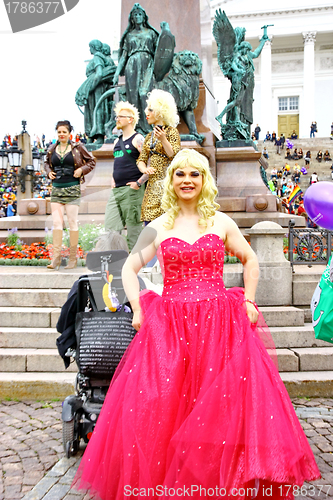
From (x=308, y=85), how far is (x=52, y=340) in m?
53.7

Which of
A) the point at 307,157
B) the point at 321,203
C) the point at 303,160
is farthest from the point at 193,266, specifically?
the point at 303,160

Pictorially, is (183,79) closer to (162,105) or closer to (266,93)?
(162,105)

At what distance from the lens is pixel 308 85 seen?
53781 millimetres

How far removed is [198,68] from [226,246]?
306 inches

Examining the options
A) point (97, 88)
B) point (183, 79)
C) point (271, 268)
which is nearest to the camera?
point (271, 268)

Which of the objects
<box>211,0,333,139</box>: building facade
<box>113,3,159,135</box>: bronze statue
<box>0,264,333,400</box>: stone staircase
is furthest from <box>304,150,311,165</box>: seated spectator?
<box>0,264,333,400</box>: stone staircase

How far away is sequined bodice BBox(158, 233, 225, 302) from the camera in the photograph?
284 centimetres

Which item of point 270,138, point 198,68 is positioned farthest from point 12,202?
point 270,138

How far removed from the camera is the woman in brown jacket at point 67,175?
21.1ft

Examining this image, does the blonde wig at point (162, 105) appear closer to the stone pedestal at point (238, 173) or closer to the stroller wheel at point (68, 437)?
the stroller wheel at point (68, 437)

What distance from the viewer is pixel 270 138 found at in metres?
44.6

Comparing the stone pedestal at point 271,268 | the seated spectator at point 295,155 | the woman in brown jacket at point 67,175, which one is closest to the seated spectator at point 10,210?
the woman in brown jacket at point 67,175

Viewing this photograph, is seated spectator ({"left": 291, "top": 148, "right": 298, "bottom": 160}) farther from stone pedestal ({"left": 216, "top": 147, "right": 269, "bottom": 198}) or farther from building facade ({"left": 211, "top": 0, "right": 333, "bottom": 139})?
stone pedestal ({"left": 216, "top": 147, "right": 269, "bottom": 198})

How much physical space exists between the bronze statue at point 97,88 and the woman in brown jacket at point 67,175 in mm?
6855
